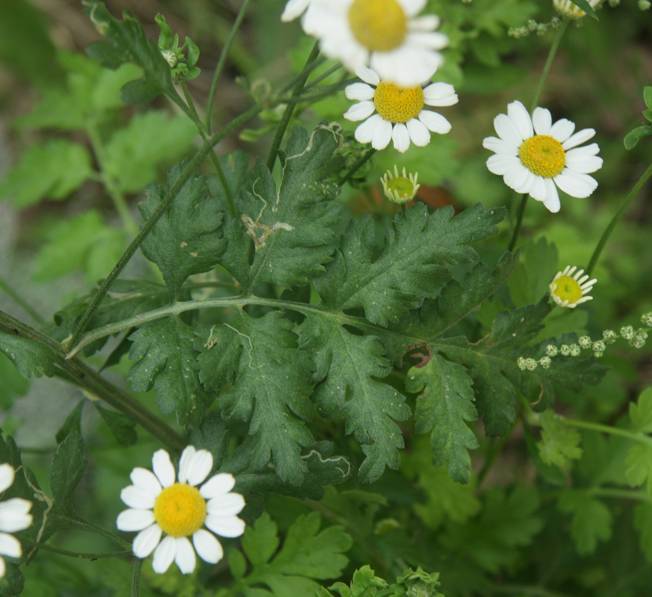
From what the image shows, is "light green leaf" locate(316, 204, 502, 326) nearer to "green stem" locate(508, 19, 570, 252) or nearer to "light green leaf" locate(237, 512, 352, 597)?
"green stem" locate(508, 19, 570, 252)

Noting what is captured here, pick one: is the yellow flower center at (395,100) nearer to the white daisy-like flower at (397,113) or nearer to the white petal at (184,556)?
the white daisy-like flower at (397,113)

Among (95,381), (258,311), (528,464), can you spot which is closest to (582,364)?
(258,311)

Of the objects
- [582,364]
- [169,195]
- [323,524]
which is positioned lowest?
[323,524]

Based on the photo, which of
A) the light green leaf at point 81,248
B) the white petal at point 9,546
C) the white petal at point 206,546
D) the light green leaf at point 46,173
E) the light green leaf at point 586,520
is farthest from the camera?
the light green leaf at point 46,173

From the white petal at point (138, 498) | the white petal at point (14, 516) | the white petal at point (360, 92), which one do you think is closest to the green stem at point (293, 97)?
the white petal at point (360, 92)

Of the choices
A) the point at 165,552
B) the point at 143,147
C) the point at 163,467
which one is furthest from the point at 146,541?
the point at 143,147

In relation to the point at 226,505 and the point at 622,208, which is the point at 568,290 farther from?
the point at 226,505

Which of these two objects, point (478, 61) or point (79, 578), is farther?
point (478, 61)

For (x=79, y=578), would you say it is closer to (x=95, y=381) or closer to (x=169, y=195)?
(x=95, y=381)
